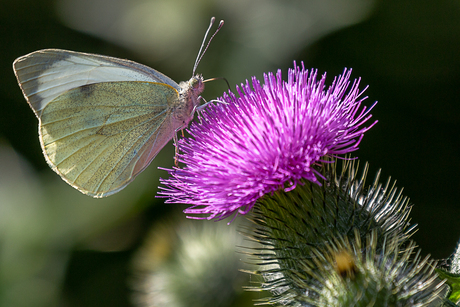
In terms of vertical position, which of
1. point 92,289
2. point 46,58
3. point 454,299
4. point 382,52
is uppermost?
point 382,52

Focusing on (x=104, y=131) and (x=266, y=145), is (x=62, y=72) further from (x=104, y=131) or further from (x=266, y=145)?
(x=266, y=145)

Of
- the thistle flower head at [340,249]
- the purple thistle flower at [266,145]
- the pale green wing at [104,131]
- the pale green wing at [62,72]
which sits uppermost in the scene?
the pale green wing at [62,72]

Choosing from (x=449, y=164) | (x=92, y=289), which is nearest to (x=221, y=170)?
(x=449, y=164)

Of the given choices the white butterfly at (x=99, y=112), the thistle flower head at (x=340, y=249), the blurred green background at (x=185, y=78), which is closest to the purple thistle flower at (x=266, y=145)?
the thistle flower head at (x=340, y=249)

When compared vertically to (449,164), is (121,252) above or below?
below

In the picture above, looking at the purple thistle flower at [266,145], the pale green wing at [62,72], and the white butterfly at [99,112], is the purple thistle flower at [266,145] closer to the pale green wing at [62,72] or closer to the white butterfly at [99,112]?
the white butterfly at [99,112]

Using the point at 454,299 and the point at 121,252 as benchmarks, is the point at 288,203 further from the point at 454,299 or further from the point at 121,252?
the point at 121,252
